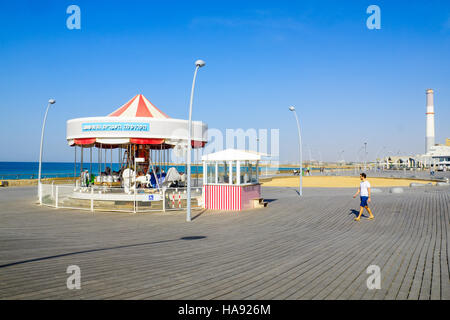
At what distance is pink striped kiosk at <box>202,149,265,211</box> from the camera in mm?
17094

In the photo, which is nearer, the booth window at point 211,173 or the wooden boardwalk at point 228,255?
the wooden boardwalk at point 228,255

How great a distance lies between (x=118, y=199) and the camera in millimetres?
17312

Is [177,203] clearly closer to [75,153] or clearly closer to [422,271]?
[75,153]

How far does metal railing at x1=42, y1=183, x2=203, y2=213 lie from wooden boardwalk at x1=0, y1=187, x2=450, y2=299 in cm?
176

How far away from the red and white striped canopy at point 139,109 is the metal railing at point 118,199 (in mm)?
4191

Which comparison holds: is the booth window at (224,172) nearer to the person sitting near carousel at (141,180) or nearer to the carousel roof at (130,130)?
the carousel roof at (130,130)

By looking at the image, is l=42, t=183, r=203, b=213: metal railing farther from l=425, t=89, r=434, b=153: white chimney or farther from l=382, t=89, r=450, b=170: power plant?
l=425, t=89, r=434, b=153: white chimney

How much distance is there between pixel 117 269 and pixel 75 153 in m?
16.4

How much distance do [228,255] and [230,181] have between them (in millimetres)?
9171

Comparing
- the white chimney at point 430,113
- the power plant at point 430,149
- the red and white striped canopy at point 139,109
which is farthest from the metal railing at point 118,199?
the white chimney at point 430,113

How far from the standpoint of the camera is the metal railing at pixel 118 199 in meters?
16.8

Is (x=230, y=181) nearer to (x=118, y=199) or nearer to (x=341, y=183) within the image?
(x=118, y=199)

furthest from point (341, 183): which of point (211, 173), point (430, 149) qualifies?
point (430, 149)
